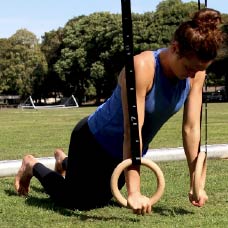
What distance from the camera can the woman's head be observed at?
15.1ft

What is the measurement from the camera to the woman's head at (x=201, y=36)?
15.1 feet

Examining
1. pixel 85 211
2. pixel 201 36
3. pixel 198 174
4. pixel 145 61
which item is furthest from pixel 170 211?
pixel 201 36

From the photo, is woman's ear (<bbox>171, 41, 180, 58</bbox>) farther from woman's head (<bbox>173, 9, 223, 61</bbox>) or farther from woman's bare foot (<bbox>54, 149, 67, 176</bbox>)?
woman's bare foot (<bbox>54, 149, 67, 176</bbox>)

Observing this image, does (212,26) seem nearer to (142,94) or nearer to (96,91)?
(142,94)

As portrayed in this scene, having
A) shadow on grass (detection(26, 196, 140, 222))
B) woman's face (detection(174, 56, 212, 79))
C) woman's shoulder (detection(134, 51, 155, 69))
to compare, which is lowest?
shadow on grass (detection(26, 196, 140, 222))

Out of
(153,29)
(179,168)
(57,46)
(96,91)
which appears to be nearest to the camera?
(179,168)

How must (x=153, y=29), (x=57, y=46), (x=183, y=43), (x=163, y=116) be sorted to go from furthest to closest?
(x=57, y=46) < (x=153, y=29) < (x=163, y=116) < (x=183, y=43)

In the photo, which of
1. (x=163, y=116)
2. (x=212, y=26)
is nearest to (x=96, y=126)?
(x=163, y=116)

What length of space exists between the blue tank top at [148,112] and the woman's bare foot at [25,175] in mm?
1331

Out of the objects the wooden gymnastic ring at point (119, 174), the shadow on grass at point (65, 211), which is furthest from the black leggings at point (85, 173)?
the wooden gymnastic ring at point (119, 174)

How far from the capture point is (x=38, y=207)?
20.7 feet

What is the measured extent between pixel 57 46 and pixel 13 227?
286 feet

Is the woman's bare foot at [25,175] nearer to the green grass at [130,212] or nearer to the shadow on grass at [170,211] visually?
the green grass at [130,212]

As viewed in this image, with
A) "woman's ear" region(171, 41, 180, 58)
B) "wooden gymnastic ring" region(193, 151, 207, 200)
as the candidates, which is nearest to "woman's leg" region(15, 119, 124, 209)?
"wooden gymnastic ring" region(193, 151, 207, 200)
